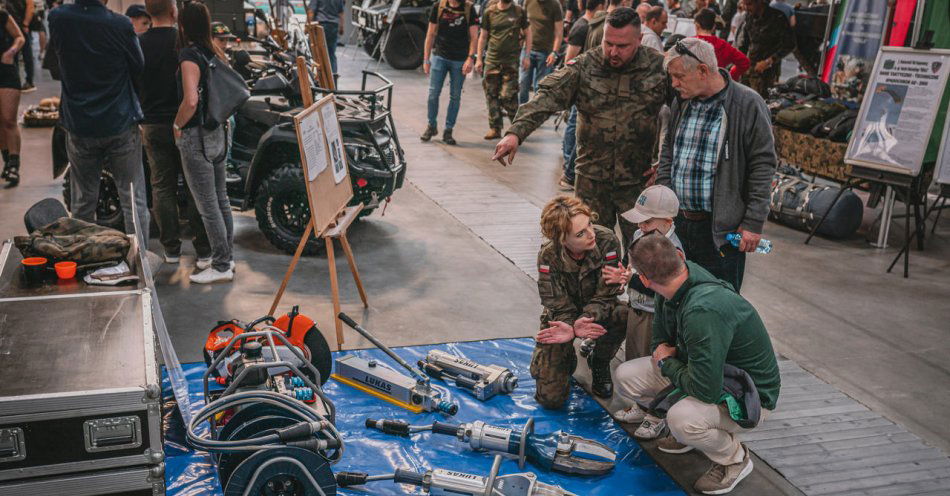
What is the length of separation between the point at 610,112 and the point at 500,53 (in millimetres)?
5623

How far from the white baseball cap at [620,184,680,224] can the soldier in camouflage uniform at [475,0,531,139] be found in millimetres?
6064

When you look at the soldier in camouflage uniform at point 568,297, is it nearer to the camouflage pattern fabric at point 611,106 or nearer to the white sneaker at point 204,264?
the camouflage pattern fabric at point 611,106

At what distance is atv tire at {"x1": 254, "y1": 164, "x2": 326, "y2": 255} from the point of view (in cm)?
612

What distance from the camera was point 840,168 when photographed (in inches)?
311

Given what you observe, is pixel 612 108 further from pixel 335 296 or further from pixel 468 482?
pixel 468 482

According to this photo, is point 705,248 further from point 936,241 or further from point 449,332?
point 936,241

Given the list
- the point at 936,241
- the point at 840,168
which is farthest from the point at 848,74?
the point at 936,241

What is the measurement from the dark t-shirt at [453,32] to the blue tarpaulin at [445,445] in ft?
19.7

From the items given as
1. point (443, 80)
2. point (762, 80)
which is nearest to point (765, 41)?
point (762, 80)

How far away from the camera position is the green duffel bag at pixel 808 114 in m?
8.35

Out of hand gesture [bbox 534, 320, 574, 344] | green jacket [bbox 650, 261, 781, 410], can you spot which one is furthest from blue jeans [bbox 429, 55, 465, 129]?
green jacket [bbox 650, 261, 781, 410]

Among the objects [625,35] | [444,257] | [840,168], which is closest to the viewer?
[625,35]

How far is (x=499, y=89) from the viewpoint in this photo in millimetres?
10500

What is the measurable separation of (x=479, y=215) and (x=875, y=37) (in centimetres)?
450
